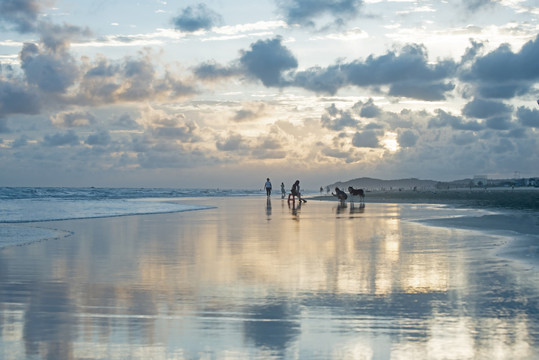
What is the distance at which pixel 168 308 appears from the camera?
7.52 meters

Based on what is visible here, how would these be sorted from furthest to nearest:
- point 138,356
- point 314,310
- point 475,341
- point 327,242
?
point 327,242 < point 314,310 < point 475,341 < point 138,356

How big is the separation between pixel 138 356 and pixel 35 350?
1.16m

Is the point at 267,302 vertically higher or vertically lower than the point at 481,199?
lower

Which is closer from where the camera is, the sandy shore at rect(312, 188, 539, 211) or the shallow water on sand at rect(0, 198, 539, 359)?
the shallow water on sand at rect(0, 198, 539, 359)

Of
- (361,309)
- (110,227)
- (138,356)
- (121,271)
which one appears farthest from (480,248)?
(110,227)

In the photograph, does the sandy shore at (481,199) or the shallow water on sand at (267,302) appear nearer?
the shallow water on sand at (267,302)

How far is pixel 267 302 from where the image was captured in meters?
7.86

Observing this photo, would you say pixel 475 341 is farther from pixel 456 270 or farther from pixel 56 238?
pixel 56 238

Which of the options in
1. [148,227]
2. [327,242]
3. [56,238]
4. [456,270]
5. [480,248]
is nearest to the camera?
[456,270]

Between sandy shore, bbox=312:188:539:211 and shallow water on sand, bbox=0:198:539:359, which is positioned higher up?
sandy shore, bbox=312:188:539:211

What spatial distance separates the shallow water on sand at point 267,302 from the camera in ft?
19.0

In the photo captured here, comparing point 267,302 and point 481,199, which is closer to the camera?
point 267,302

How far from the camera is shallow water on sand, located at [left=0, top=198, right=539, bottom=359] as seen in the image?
579 cm

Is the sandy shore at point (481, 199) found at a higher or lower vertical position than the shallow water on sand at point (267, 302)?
higher
